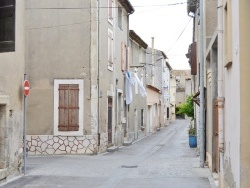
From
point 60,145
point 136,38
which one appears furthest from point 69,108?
point 136,38

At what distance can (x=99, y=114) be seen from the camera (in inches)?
892

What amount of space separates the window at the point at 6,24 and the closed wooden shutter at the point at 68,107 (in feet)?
42.4

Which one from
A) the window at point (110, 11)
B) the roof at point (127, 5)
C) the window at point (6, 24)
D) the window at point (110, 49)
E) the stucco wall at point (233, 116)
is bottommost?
the stucco wall at point (233, 116)

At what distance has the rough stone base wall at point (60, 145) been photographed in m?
21.7

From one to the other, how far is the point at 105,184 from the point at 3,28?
568 cm

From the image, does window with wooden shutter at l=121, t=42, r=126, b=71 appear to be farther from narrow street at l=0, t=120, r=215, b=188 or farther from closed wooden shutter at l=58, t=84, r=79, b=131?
narrow street at l=0, t=120, r=215, b=188

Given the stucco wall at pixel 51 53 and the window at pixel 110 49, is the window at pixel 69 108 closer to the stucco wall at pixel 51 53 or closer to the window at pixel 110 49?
the stucco wall at pixel 51 53

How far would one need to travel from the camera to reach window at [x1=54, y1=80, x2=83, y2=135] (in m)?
21.8

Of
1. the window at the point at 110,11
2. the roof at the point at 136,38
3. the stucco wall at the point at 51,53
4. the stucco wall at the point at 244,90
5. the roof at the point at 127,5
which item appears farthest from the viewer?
the roof at the point at 136,38

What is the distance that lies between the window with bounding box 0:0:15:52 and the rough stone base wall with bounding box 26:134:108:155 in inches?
518

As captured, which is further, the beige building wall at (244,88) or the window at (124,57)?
the window at (124,57)

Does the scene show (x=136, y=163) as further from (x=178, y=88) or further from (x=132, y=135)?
(x=178, y=88)

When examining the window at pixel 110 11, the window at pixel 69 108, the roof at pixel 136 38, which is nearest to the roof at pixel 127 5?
the window at pixel 110 11

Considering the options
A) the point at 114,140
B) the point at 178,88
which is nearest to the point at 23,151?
the point at 114,140
